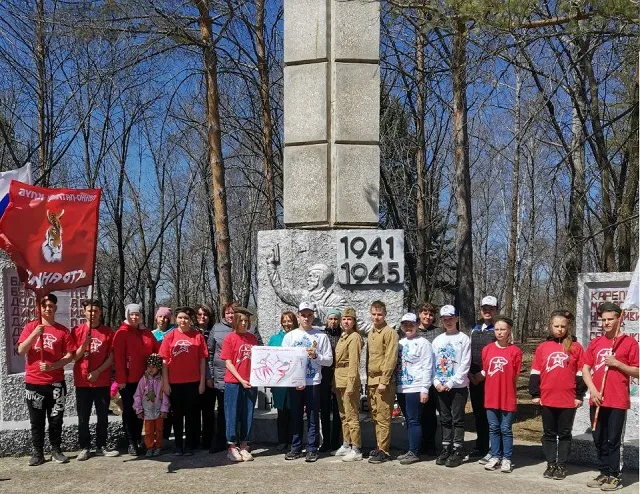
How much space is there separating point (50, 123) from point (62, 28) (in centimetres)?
456

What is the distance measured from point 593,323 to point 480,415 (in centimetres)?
149

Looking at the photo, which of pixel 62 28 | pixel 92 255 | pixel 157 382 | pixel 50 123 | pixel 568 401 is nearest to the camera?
pixel 568 401

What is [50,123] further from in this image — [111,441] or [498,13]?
[498,13]

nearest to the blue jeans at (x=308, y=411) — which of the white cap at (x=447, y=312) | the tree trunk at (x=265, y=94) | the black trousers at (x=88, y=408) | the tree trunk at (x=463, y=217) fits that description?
the white cap at (x=447, y=312)

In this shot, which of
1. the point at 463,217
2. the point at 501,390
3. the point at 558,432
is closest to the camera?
the point at 558,432

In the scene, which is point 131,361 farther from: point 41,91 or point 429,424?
point 41,91

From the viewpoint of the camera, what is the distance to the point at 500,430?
6961 mm

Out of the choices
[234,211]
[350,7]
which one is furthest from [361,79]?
[234,211]

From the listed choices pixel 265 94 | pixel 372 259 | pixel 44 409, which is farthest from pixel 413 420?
pixel 265 94

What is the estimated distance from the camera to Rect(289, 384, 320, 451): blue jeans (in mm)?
7398

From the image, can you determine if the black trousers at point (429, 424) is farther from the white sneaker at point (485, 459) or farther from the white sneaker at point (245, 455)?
the white sneaker at point (245, 455)

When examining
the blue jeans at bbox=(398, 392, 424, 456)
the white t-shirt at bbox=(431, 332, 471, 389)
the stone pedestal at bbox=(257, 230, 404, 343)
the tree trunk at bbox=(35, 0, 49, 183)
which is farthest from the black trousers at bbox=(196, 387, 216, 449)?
the tree trunk at bbox=(35, 0, 49, 183)

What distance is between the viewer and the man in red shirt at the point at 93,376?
743 cm

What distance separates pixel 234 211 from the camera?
3045cm
